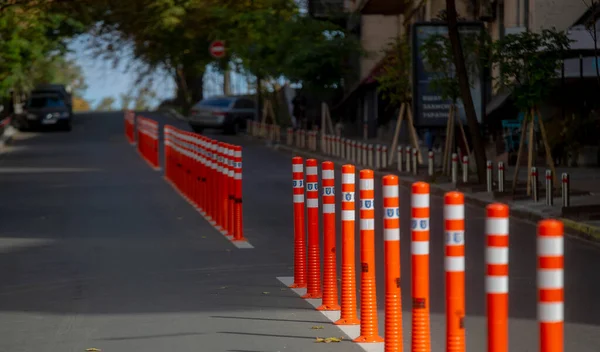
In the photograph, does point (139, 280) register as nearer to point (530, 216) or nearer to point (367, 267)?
point (367, 267)

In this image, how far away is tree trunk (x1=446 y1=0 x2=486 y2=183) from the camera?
81.0 feet

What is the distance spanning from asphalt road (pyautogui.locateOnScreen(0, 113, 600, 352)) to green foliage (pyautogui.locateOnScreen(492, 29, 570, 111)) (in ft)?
6.82

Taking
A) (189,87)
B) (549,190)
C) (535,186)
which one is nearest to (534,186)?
(535,186)

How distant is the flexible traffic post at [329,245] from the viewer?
433 inches

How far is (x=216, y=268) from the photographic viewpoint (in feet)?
45.6

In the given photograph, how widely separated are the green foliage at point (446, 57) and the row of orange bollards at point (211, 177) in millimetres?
4747

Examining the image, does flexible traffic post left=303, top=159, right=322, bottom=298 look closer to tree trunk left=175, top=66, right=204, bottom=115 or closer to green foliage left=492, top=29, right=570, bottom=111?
green foliage left=492, top=29, right=570, bottom=111

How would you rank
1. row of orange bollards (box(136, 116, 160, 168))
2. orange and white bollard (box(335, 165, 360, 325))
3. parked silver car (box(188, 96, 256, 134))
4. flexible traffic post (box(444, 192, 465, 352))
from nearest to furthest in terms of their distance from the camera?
flexible traffic post (box(444, 192, 465, 352))
orange and white bollard (box(335, 165, 360, 325))
row of orange bollards (box(136, 116, 160, 168))
parked silver car (box(188, 96, 256, 134))

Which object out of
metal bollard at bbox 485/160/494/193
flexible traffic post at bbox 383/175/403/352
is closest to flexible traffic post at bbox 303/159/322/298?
flexible traffic post at bbox 383/175/403/352

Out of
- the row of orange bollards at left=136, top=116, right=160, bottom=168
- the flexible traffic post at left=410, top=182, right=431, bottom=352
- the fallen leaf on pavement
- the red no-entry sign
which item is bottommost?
the row of orange bollards at left=136, top=116, right=160, bottom=168

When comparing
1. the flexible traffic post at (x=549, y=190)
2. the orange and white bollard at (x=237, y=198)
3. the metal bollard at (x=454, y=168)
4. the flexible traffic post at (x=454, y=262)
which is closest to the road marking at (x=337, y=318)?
the flexible traffic post at (x=454, y=262)

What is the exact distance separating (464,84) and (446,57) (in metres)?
1.26

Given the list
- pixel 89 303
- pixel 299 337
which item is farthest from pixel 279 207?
pixel 299 337

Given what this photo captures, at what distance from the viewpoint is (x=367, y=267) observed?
9.62 metres
